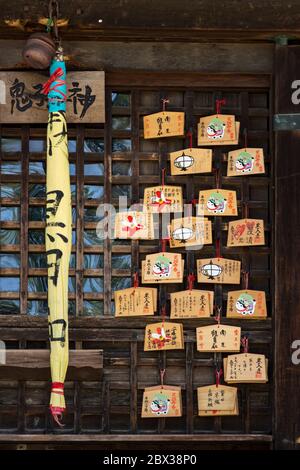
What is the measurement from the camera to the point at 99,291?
587 cm

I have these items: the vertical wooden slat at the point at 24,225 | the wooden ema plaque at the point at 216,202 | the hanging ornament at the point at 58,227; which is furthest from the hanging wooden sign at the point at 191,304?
the vertical wooden slat at the point at 24,225

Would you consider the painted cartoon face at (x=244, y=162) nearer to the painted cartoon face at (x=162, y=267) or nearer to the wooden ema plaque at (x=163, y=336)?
the painted cartoon face at (x=162, y=267)

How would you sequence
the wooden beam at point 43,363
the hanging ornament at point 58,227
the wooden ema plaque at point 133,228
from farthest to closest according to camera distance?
the wooden ema plaque at point 133,228 < the wooden beam at point 43,363 < the hanging ornament at point 58,227

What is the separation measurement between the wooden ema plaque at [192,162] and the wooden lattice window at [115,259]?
82mm

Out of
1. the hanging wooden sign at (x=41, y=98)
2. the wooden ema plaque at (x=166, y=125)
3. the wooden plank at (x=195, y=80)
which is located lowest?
the wooden ema plaque at (x=166, y=125)

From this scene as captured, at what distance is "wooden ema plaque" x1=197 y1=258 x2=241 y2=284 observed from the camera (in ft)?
19.1

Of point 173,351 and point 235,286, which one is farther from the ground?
point 235,286

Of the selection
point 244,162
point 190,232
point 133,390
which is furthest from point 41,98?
point 133,390

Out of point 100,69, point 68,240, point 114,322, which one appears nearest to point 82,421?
point 114,322

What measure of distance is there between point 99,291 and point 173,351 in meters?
0.78

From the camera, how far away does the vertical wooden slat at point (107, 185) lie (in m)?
5.84

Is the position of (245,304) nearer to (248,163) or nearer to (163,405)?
Result: (163,405)

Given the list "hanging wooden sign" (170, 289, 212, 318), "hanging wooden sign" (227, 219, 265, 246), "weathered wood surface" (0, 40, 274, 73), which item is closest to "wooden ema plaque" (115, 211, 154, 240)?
"hanging wooden sign" (170, 289, 212, 318)
